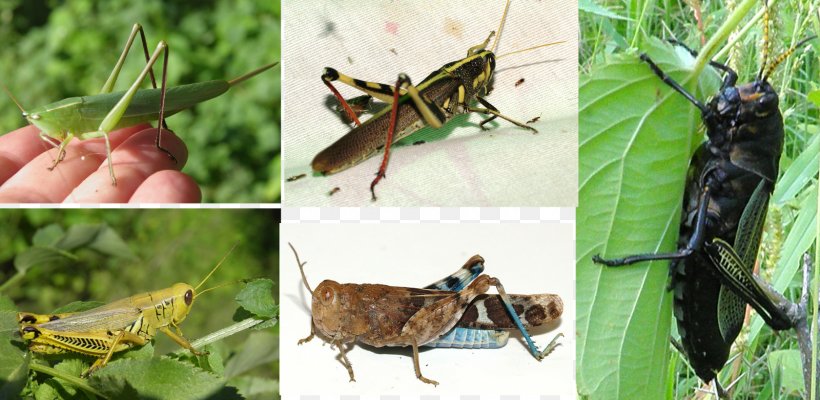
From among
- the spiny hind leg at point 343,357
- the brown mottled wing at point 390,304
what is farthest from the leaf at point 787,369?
the spiny hind leg at point 343,357

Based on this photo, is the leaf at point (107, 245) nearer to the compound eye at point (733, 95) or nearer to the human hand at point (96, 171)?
the human hand at point (96, 171)

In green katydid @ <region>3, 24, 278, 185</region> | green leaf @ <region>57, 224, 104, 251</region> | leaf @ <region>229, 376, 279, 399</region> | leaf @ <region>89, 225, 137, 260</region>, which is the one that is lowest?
leaf @ <region>229, 376, 279, 399</region>

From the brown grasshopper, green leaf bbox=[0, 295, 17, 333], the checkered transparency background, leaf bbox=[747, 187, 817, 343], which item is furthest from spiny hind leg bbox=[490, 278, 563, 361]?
green leaf bbox=[0, 295, 17, 333]

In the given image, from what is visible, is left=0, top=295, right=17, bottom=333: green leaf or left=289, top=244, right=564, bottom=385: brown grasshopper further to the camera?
left=289, top=244, right=564, bottom=385: brown grasshopper

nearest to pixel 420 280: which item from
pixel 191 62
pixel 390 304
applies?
pixel 390 304

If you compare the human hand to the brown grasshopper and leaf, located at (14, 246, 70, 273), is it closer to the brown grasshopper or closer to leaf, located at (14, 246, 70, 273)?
leaf, located at (14, 246, 70, 273)
